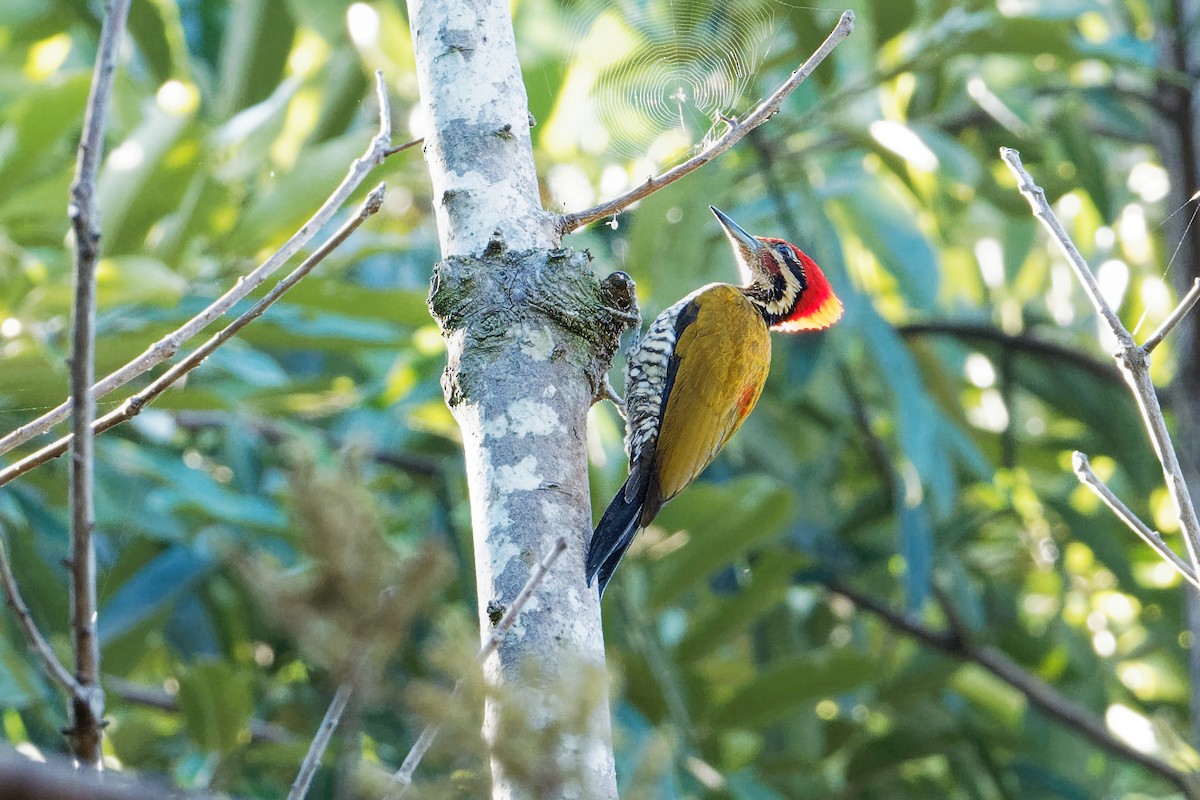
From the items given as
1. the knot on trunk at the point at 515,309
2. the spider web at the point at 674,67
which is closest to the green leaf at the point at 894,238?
the spider web at the point at 674,67

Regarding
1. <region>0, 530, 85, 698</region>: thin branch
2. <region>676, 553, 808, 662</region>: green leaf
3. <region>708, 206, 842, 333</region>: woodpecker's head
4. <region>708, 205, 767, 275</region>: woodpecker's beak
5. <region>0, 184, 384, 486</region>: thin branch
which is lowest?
<region>676, 553, 808, 662</region>: green leaf

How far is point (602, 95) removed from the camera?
A: 331cm

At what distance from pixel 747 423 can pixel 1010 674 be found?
133 centimetres

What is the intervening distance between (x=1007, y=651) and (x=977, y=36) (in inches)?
100

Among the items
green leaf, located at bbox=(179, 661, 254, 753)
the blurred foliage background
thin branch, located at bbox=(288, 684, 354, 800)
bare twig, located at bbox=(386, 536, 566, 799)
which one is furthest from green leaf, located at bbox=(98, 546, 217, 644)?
thin branch, located at bbox=(288, 684, 354, 800)

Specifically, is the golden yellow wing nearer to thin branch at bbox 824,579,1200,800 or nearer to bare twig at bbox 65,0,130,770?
thin branch at bbox 824,579,1200,800

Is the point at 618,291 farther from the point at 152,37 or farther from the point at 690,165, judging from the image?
the point at 152,37

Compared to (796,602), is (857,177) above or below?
above

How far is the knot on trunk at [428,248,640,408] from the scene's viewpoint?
173 centimetres

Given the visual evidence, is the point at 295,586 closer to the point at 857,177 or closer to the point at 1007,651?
the point at 857,177

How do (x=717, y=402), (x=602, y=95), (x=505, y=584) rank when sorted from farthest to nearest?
(x=717, y=402) < (x=602, y=95) < (x=505, y=584)

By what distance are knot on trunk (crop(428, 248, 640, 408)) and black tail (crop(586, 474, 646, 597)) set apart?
37.2 inches

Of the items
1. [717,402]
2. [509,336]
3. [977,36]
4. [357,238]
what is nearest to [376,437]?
[357,238]

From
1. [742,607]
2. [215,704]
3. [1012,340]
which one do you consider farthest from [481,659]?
[1012,340]
